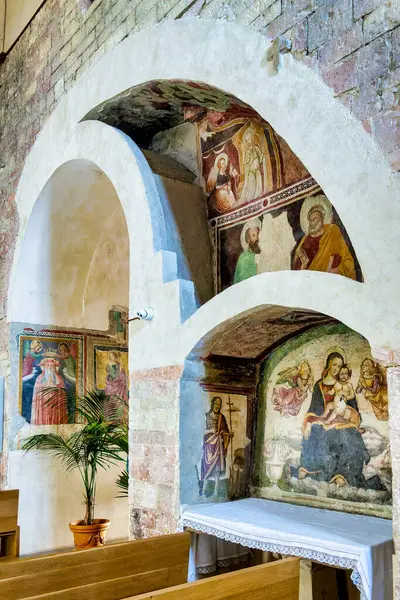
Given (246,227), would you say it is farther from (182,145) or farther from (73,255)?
(73,255)

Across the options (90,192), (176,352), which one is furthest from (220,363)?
(90,192)

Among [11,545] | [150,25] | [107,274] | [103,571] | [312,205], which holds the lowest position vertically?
[11,545]

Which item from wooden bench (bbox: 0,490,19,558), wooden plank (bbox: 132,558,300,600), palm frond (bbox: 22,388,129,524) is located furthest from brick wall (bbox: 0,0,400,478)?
wooden plank (bbox: 132,558,300,600)

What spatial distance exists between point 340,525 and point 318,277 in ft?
4.73

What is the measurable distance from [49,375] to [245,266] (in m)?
3.22

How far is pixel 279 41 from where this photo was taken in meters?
3.70

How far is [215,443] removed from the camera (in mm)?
4547

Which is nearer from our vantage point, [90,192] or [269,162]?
[269,162]

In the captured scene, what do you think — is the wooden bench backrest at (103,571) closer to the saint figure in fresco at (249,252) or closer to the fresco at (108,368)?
the saint figure in fresco at (249,252)

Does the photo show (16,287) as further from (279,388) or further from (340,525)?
(340,525)

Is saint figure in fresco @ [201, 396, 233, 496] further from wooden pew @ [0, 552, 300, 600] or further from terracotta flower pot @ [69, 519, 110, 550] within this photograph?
terracotta flower pot @ [69, 519, 110, 550]

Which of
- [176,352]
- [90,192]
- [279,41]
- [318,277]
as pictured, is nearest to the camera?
[318,277]

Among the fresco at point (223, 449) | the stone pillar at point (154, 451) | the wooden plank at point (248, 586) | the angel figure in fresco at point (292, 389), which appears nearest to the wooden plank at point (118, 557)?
the stone pillar at point (154, 451)

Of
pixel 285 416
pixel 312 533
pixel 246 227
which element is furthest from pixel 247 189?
pixel 312 533
